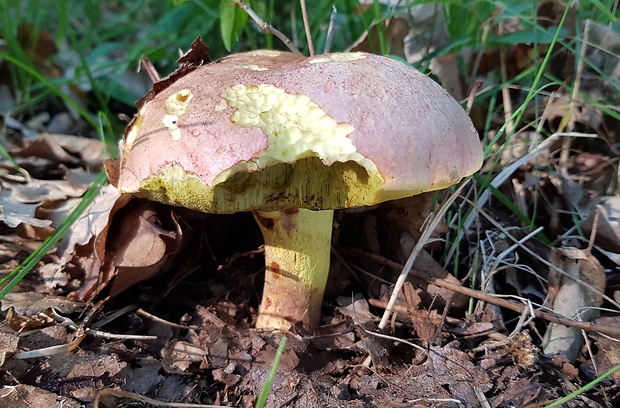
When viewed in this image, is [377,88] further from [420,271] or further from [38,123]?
[38,123]

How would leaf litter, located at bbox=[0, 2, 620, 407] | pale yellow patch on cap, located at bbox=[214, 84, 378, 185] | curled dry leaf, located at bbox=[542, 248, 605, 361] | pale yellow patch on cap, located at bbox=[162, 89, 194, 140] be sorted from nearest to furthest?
pale yellow patch on cap, located at bbox=[214, 84, 378, 185] < pale yellow patch on cap, located at bbox=[162, 89, 194, 140] < leaf litter, located at bbox=[0, 2, 620, 407] < curled dry leaf, located at bbox=[542, 248, 605, 361]

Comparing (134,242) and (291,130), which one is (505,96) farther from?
(134,242)

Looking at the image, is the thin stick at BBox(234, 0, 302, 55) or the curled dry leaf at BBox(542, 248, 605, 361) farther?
the thin stick at BBox(234, 0, 302, 55)

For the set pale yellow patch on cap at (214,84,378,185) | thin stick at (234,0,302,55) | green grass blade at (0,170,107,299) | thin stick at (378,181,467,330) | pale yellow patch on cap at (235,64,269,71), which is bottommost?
thin stick at (378,181,467,330)

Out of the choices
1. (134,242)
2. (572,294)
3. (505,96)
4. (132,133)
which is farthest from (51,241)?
(505,96)

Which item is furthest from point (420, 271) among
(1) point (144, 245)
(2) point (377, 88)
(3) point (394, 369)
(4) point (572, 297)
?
(1) point (144, 245)

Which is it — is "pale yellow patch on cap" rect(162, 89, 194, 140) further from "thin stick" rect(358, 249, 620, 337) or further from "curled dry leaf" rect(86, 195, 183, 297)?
"thin stick" rect(358, 249, 620, 337)

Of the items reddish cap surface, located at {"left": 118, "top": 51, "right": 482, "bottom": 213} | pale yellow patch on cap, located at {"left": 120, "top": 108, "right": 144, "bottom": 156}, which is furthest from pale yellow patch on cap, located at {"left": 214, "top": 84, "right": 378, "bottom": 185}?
pale yellow patch on cap, located at {"left": 120, "top": 108, "right": 144, "bottom": 156}
